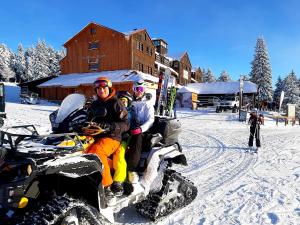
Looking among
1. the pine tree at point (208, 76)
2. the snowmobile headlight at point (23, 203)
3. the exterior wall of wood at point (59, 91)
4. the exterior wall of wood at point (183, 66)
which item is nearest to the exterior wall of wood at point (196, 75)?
the exterior wall of wood at point (183, 66)

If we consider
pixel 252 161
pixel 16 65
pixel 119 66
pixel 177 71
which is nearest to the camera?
pixel 252 161

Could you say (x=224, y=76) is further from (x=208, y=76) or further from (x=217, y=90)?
(x=217, y=90)

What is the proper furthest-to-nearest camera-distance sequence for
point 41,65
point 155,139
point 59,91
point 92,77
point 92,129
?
point 41,65 < point 59,91 < point 92,77 < point 155,139 < point 92,129

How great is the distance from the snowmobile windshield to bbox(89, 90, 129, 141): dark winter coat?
0.23m

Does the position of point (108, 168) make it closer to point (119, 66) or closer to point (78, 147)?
point (78, 147)

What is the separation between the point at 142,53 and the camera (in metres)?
40.2

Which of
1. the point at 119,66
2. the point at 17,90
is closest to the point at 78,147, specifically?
the point at 119,66

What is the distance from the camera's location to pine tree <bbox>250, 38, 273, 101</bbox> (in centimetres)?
5212

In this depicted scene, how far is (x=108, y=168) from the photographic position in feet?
12.8

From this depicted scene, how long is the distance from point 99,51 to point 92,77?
4.51m

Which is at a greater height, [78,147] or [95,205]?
[78,147]

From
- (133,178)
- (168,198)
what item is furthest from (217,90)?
(133,178)

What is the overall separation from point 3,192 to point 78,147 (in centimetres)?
91

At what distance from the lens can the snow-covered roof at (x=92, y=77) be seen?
33.6 m
